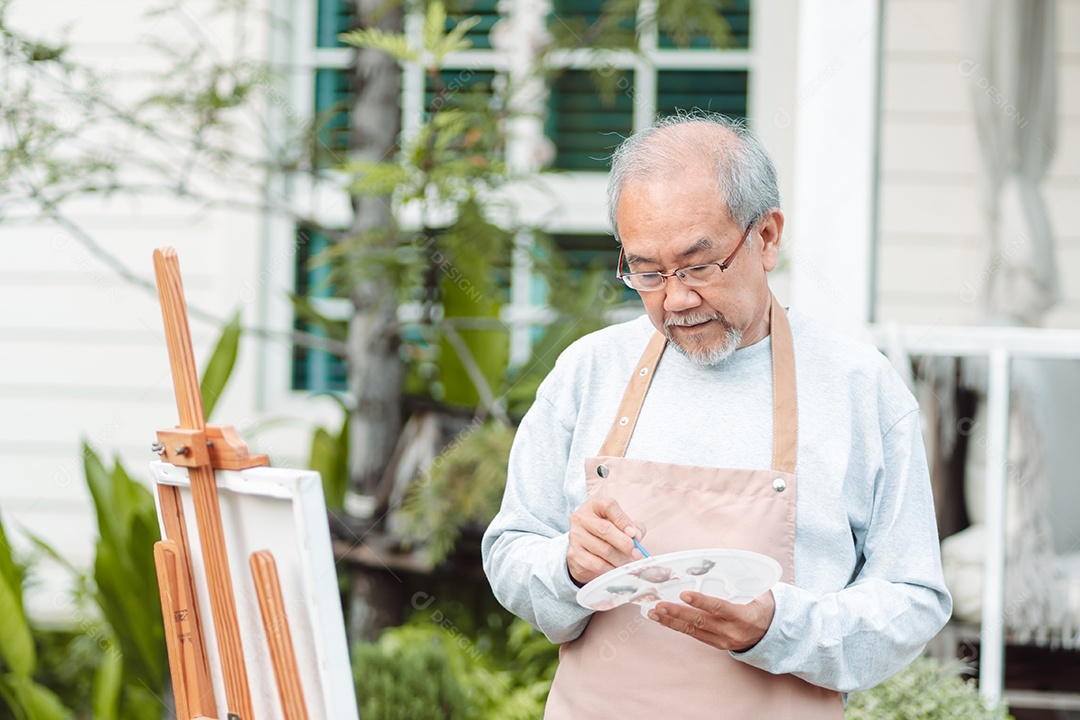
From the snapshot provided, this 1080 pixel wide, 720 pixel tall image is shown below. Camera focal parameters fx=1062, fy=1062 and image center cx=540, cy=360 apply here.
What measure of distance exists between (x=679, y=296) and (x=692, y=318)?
0.15 feet

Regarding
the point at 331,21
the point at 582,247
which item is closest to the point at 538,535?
the point at 582,247

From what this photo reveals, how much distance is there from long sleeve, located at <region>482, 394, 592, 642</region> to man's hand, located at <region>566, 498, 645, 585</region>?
69 millimetres

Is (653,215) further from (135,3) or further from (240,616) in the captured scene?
(135,3)

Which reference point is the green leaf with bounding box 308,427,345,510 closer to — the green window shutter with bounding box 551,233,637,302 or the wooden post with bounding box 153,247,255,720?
the green window shutter with bounding box 551,233,637,302

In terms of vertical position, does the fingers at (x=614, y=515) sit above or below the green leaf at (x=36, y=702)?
above

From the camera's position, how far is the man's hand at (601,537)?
4.66 feet

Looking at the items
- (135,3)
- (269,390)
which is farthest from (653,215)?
(135,3)

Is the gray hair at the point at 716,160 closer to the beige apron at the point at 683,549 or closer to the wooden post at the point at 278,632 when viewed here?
the beige apron at the point at 683,549

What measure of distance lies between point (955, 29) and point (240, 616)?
3025 millimetres

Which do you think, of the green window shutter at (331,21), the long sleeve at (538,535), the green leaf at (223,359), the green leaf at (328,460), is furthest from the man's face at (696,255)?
the green window shutter at (331,21)

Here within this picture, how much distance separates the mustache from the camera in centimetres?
156

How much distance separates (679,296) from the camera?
5.04 feet

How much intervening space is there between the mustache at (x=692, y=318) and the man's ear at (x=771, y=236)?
0.38ft

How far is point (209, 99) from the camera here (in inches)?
143
